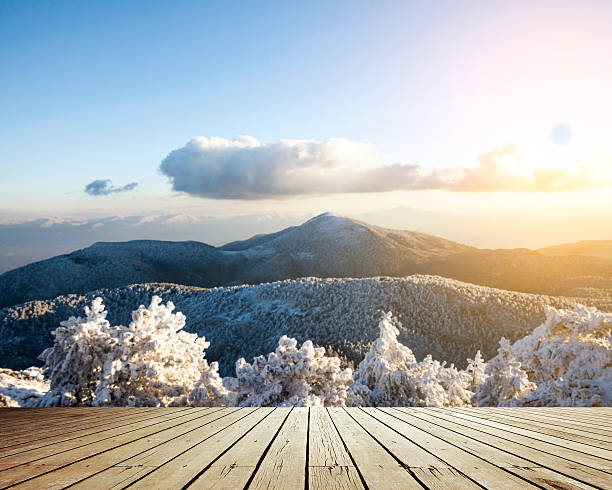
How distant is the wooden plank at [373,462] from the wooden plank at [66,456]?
7.56ft

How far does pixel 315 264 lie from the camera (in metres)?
168

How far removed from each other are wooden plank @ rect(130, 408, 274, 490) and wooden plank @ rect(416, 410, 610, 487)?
257cm

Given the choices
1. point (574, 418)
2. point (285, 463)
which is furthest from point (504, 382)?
point (285, 463)

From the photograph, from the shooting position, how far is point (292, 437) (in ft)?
11.6

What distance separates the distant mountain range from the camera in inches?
4353

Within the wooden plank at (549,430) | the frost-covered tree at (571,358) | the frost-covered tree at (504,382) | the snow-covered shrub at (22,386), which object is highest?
the wooden plank at (549,430)

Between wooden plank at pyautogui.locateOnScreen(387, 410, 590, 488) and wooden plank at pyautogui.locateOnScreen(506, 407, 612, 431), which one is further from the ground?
wooden plank at pyautogui.locateOnScreen(387, 410, 590, 488)

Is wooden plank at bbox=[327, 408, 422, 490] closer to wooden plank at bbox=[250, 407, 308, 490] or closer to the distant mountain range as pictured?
wooden plank at bbox=[250, 407, 308, 490]

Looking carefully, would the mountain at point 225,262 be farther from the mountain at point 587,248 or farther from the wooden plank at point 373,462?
the wooden plank at point 373,462

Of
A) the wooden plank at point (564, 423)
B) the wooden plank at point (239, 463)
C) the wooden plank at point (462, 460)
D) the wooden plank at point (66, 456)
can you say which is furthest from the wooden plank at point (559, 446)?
the wooden plank at point (66, 456)

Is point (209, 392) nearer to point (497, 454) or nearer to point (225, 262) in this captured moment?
point (497, 454)

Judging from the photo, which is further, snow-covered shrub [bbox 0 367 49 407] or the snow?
snow-covered shrub [bbox 0 367 49 407]

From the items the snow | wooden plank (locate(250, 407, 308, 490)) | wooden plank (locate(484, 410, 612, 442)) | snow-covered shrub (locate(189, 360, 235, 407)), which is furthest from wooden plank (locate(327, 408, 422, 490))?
snow-covered shrub (locate(189, 360, 235, 407))

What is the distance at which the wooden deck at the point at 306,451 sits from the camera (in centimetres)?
240
